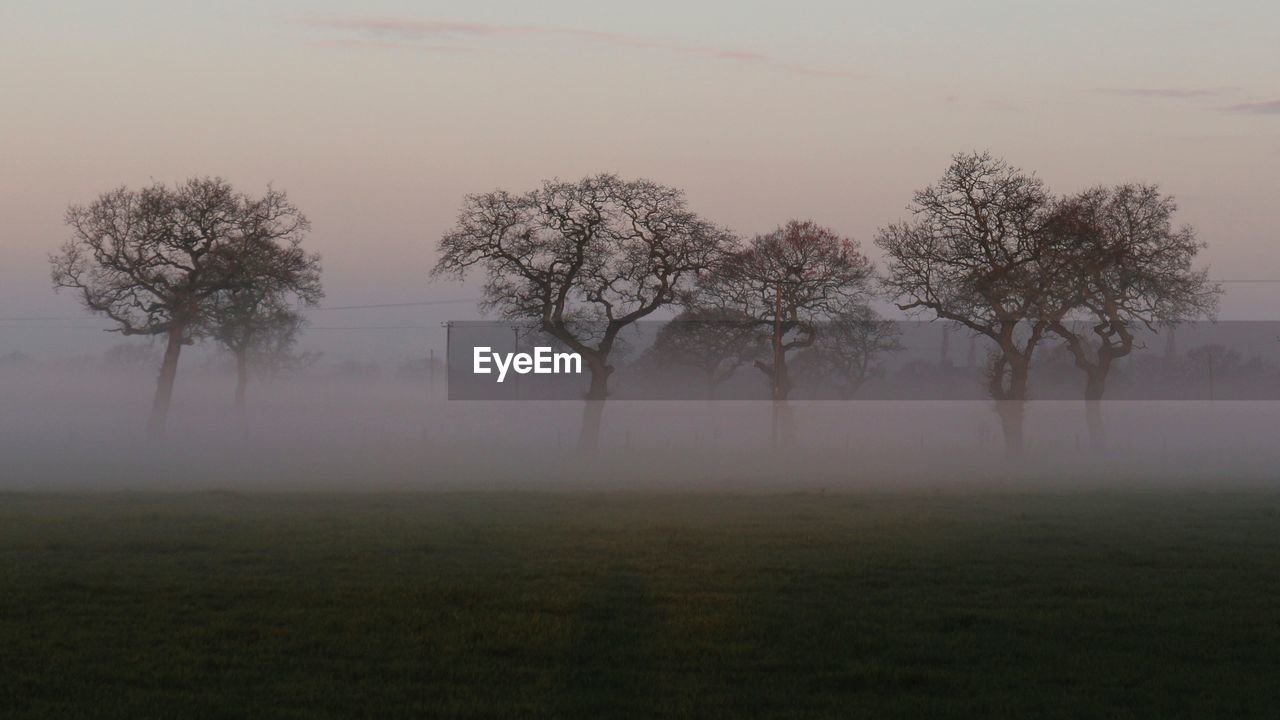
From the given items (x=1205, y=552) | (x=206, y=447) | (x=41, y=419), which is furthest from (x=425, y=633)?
(x=41, y=419)

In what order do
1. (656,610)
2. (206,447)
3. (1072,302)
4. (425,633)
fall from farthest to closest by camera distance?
(206,447)
(1072,302)
(656,610)
(425,633)

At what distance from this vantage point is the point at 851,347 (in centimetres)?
5831

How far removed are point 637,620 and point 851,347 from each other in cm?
4820

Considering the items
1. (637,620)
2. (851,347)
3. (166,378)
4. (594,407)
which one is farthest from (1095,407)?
(637,620)

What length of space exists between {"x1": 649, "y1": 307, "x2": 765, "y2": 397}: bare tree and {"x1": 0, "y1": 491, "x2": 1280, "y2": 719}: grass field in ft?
118

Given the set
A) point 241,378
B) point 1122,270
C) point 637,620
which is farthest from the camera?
point 241,378

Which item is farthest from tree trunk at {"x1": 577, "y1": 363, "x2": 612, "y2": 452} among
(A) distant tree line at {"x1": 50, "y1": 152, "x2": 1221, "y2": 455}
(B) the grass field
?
(B) the grass field

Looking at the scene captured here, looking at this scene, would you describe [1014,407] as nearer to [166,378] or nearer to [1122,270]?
[1122,270]

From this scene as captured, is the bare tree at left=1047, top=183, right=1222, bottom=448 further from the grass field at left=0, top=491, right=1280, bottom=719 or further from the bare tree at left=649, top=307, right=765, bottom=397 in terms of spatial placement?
the grass field at left=0, top=491, right=1280, bottom=719

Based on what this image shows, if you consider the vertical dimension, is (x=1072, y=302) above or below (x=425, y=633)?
above

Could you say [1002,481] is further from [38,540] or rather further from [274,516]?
[38,540]

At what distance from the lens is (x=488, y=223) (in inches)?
2048

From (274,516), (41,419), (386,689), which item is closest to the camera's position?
(386,689)

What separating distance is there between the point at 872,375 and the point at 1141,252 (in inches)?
620
